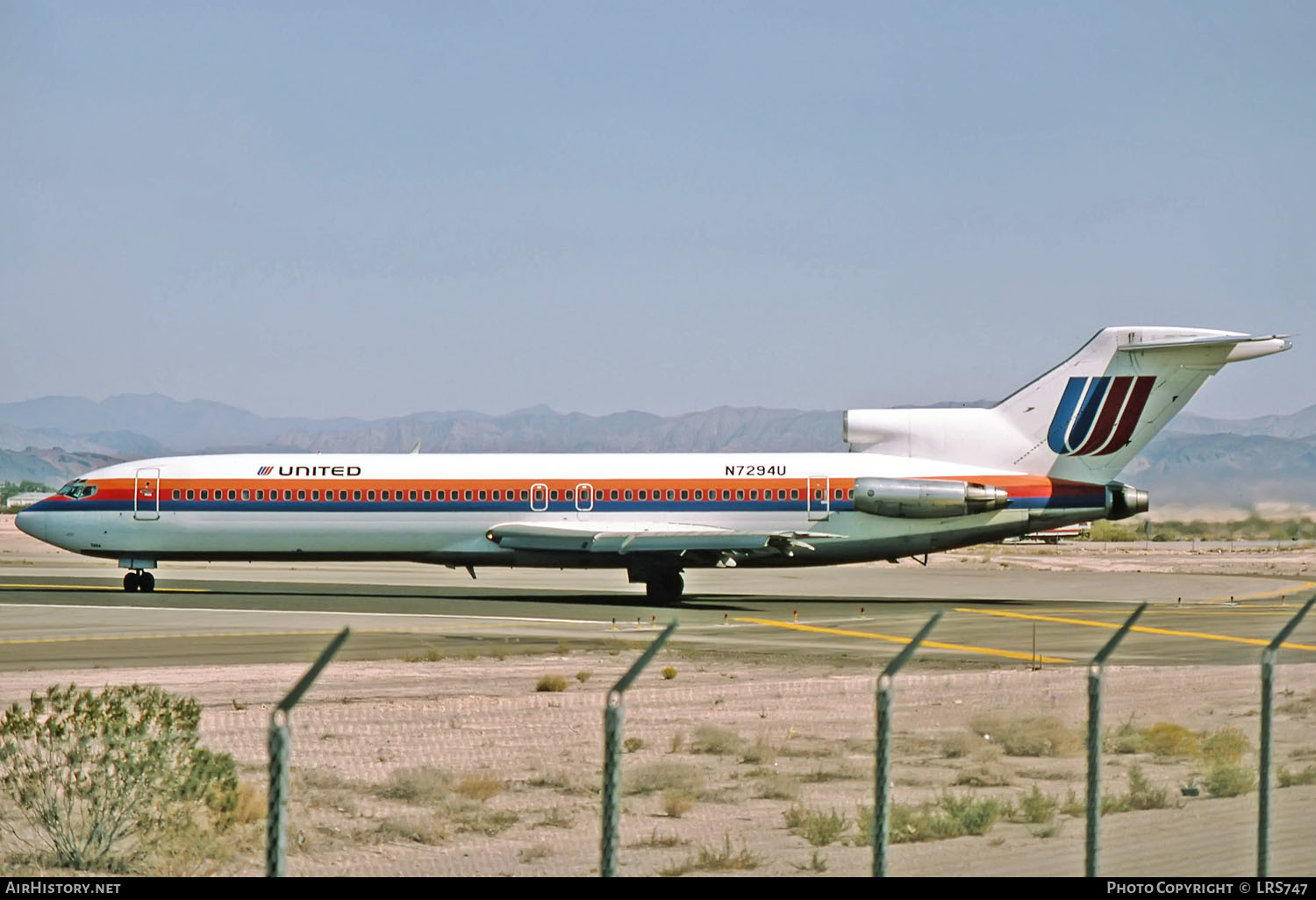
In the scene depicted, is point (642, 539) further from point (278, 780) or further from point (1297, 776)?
point (278, 780)

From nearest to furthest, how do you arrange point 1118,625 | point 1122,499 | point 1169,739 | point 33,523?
point 1169,739 → point 1118,625 → point 1122,499 → point 33,523

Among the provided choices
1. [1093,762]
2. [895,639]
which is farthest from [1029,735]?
[895,639]

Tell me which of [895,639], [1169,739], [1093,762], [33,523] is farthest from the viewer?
[33,523]

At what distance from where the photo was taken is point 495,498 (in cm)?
3647

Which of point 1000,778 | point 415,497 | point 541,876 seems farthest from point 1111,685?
point 415,497

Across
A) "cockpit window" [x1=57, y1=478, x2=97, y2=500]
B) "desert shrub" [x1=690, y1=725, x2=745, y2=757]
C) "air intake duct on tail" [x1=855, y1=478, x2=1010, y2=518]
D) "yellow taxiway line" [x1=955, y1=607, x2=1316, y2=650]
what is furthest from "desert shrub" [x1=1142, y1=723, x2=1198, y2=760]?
"cockpit window" [x1=57, y1=478, x2=97, y2=500]

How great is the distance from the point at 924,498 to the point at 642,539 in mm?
7020

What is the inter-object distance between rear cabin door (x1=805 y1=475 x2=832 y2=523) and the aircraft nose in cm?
1970

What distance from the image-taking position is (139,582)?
37.6 metres

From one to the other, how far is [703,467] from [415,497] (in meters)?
7.24

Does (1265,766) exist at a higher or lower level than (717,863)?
higher

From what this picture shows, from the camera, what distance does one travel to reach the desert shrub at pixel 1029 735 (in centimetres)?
1040

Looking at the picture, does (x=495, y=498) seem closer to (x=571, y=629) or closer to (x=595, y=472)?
(x=595, y=472)

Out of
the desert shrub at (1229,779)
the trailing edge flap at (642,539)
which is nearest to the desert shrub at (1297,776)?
the desert shrub at (1229,779)
